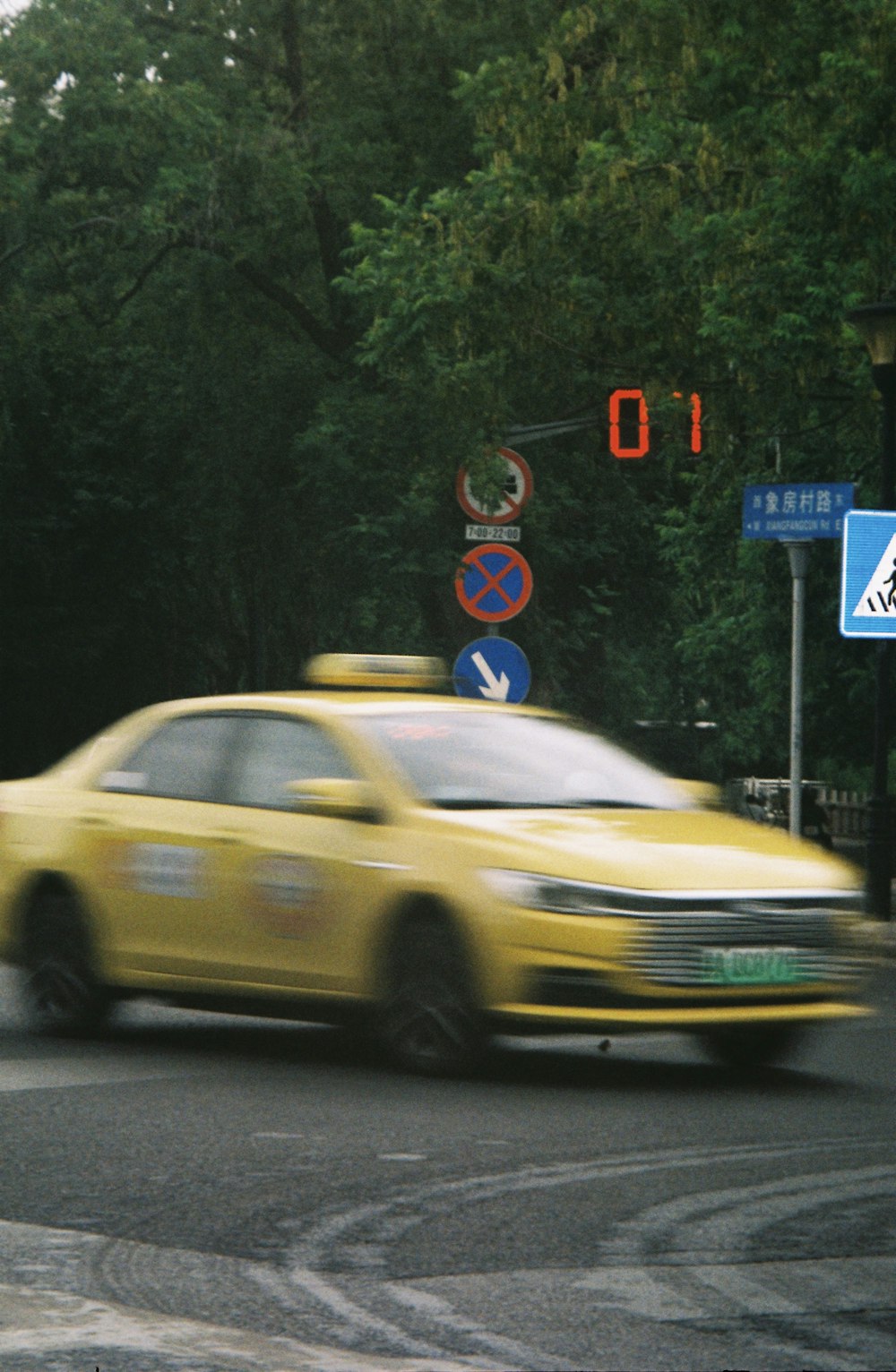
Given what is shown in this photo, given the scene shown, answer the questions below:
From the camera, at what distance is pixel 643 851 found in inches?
406

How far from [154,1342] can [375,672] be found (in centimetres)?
750

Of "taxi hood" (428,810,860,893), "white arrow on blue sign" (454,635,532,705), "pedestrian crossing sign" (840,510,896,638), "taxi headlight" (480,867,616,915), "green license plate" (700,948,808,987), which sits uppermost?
"pedestrian crossing sign" (840,510,896,638)

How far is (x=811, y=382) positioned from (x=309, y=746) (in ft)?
34.5

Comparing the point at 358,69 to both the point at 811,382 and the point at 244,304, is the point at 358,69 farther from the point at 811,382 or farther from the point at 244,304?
the point at 811,382

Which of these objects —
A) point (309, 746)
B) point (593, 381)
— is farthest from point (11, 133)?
point (309, 746)

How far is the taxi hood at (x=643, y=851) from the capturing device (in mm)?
10141

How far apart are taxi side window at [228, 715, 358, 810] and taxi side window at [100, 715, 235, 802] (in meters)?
0.14

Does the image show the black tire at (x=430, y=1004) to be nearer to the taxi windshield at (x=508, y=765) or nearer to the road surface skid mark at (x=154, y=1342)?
the taxi windshield at (x=508, y=765)

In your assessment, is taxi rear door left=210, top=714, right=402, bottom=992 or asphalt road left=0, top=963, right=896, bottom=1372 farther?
taxi rear door left=210, top=714, right=402, bottom=992

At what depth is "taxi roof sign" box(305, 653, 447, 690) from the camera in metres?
12.8

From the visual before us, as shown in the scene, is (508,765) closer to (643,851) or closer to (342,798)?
(342,798)

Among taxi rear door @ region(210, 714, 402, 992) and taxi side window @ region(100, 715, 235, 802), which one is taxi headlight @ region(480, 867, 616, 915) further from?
taxi side window @ region(100, 715, 235, 802)

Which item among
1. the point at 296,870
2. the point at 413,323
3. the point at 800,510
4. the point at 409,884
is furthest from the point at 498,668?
the point at 409,884

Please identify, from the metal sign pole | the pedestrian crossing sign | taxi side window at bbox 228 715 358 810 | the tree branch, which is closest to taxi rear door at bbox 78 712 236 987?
taxi side window at bbox 228 715 358 810
